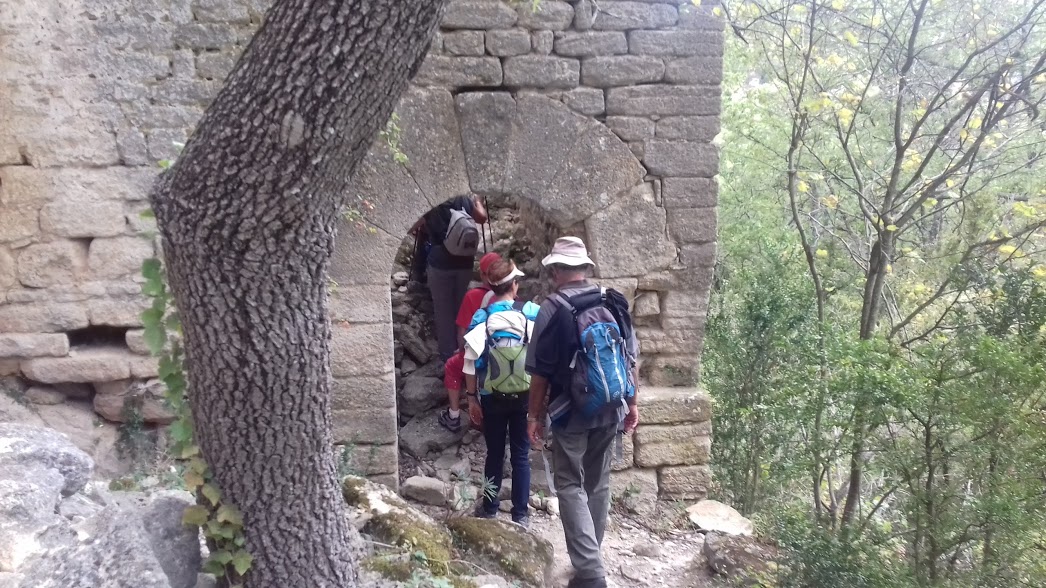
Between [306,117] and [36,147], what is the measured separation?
2.44 metres

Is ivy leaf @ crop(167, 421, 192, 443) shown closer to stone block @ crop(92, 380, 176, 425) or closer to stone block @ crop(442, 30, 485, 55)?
stone block @ crop(92, 380, 176, 425)

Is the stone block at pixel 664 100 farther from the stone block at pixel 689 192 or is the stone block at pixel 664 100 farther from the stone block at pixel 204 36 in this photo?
the stone block at pixel 204 36

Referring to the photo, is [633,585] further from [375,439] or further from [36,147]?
[36,147]

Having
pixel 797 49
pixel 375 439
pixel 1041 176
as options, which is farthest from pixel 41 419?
pixel 1041 176

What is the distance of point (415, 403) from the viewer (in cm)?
493

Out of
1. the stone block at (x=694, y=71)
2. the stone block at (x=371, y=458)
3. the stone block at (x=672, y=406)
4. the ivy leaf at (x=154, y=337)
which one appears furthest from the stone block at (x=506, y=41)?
the ivy leaf at (x=154, y=337)

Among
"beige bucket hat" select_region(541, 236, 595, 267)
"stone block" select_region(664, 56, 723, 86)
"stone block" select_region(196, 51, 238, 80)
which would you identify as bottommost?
"beige bucket hat" select_region(541, 236, 595, 267)

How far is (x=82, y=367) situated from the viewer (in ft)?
11.5

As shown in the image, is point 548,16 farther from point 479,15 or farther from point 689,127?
point 689,127

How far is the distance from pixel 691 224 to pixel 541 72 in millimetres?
1198

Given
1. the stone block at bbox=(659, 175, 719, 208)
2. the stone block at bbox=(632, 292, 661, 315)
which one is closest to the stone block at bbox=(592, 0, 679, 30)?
the stone block at bbox=(659, 175, 719, 208)

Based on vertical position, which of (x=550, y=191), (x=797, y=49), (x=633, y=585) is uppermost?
(x=797, y=49)

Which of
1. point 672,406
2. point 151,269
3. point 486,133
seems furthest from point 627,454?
point 151,269

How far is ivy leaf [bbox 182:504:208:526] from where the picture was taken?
2.00m
